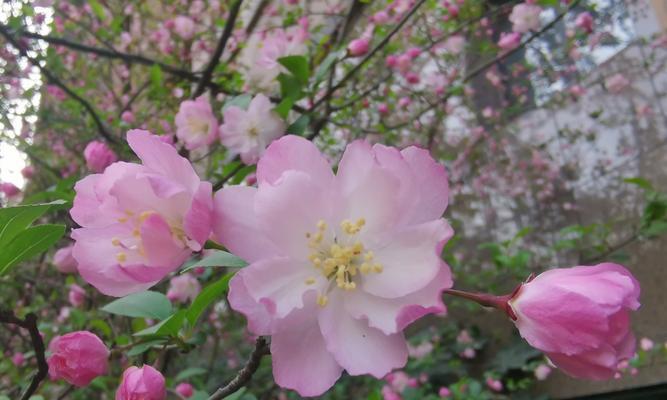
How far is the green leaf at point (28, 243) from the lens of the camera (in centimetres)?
54

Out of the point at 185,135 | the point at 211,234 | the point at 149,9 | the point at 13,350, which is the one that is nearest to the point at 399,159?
the point at 211,234

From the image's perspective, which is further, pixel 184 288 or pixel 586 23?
pixel 586 23

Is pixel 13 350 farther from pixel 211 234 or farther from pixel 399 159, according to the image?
pixel 399 159

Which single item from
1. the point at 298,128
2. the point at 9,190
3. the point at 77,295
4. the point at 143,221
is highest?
the point at 143,221

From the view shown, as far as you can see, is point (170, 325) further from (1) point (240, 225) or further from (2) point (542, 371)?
(2) point (542, 371)

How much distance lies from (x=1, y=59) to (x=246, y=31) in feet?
3.70

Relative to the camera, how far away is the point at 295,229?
0.51 m

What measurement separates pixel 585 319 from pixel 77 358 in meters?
0.50

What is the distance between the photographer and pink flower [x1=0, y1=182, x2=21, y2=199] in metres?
1.56

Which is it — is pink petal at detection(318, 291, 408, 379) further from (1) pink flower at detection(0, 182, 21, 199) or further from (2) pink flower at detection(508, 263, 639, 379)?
(1) pink flower at detection(0, 182, 21, 199)

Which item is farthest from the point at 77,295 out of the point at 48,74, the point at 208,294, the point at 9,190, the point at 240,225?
the point at 240,225

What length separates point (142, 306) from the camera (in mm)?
739

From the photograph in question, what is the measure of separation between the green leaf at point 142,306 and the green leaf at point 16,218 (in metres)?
0.20

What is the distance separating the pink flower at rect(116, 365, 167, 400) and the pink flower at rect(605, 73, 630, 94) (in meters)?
2.45
